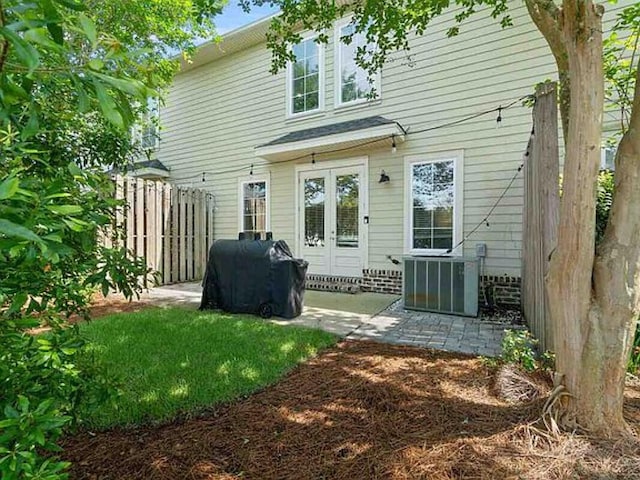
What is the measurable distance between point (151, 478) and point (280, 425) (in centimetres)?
81

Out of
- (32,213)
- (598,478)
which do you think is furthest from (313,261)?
(32,213)

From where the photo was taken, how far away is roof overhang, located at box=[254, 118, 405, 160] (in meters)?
6.72

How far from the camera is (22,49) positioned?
65 centimetres

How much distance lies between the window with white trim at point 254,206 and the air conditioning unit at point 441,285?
14.2 feet

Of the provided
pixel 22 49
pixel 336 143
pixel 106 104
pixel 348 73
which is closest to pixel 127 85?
pixel 106 104

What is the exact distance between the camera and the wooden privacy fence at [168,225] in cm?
Result: 760

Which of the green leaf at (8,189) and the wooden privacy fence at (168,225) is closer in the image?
the green leaf at (8,189)

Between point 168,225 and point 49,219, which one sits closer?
point 49,219

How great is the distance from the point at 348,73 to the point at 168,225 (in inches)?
204

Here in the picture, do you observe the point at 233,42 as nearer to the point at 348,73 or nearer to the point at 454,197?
the point at 348,73

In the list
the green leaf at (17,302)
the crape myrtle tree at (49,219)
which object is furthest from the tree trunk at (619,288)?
the green leaf at (17,302)

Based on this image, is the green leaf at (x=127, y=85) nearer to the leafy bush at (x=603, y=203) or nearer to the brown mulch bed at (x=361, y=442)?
the brown mulch bed at (x=361, y=442)

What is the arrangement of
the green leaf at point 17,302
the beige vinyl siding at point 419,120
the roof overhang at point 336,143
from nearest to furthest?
the green leaf at point 17,302, the beige vinyl siding at point 419,120, the roof overhang at point 336,143

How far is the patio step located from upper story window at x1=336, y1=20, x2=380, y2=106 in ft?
12.2
